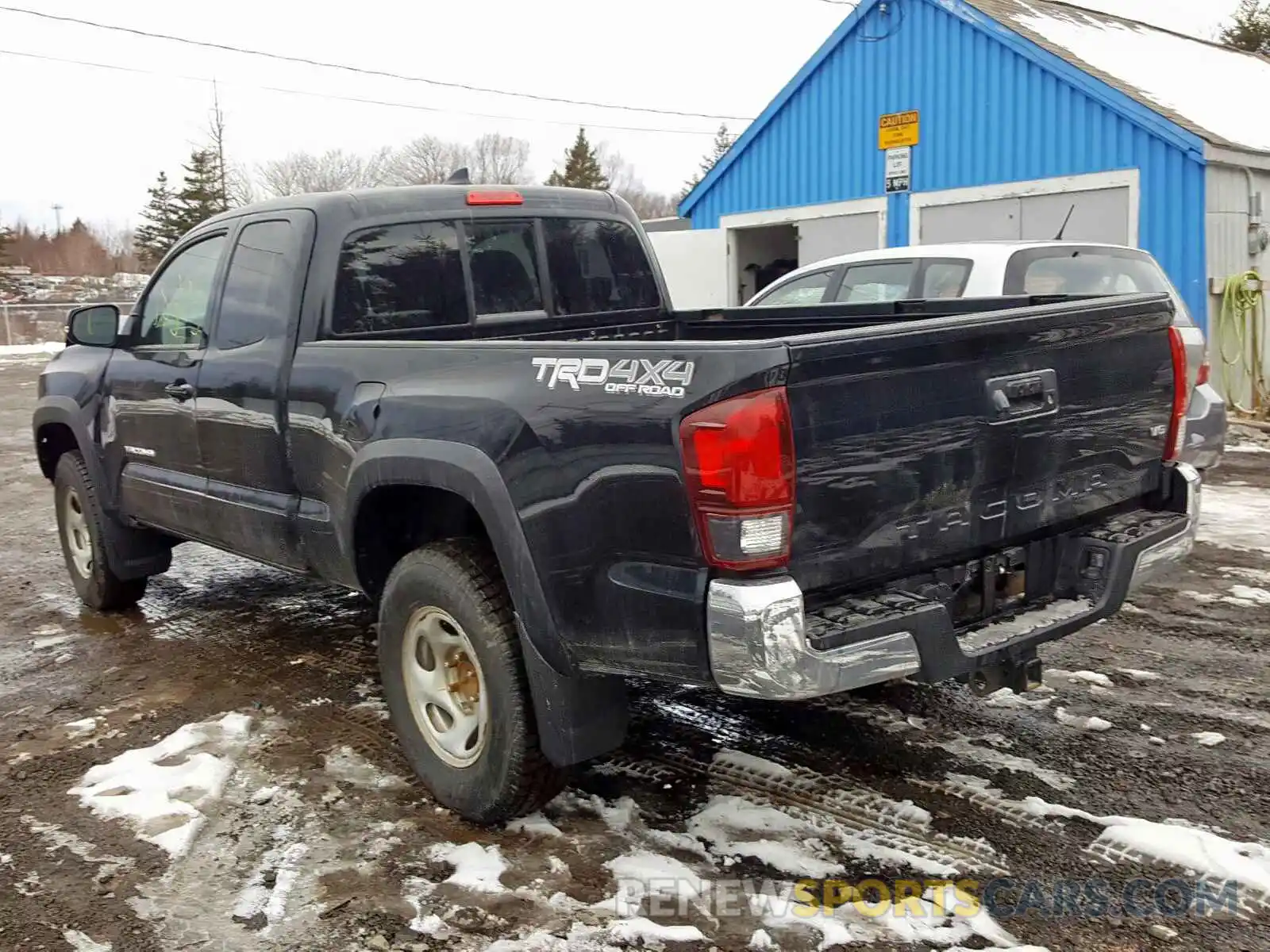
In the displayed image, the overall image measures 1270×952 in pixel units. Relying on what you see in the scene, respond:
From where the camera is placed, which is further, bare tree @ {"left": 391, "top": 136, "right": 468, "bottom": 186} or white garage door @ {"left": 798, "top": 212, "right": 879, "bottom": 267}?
bare tree @ {"left": 391, "top": 136, "right": 468, "bottom": 186}

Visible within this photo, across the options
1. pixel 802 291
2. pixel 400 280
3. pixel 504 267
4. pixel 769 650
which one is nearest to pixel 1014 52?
pixel 802 291

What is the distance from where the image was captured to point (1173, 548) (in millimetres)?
3625

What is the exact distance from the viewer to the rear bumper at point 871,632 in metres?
2.70

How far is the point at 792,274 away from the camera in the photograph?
28.0ft

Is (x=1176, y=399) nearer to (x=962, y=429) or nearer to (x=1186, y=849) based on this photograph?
(x=962, y=429)

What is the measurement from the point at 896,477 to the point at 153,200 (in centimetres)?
5713

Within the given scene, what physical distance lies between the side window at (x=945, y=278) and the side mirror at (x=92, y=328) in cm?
484

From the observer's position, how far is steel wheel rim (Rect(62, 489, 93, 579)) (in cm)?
614

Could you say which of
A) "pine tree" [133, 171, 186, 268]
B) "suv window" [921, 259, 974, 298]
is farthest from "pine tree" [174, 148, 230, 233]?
"suv window" [921, 259, 974, 298]

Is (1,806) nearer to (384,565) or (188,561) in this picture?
(384,565)

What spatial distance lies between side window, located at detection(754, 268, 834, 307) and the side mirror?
4.46 metres

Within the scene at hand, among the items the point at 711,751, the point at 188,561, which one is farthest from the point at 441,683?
the point at 188,561

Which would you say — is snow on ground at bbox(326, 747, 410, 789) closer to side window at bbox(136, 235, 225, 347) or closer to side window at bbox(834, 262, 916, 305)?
side window at bbox(136, 235, 225, 347)

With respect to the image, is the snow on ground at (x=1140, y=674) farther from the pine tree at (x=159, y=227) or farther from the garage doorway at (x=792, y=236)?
the pine tree at (x=159, y=227)
